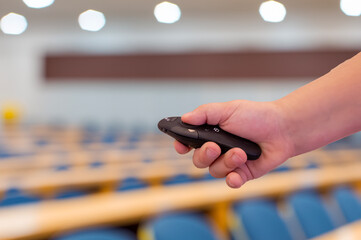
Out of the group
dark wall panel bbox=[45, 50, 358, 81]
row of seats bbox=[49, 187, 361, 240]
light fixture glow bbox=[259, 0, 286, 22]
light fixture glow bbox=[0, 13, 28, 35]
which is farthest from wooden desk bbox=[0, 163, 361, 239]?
light fixture glow bbox=[0, 13, 28, 35]

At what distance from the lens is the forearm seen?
781 mm

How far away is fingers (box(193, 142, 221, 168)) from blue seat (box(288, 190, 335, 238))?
189 centimetres

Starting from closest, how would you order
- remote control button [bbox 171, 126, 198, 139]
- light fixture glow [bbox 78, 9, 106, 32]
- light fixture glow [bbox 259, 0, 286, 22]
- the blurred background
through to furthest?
1. remote control button [bbox 171, 126, 198, 139]
2. the blurred background
3. light fixture glow [bbox 259, 0, 286, 22]
4. light fixture glow [bbox 78, 9, 106, 32]

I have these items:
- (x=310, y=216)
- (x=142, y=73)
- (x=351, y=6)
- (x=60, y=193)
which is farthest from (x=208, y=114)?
(x=142, y=73)

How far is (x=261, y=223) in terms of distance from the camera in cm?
211

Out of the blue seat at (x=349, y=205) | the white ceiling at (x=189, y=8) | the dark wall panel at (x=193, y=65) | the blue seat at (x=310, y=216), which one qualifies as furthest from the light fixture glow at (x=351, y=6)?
the blue seat at (x=310, y=216)

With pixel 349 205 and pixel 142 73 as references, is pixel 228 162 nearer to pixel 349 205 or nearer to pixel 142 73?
pixel 349 205

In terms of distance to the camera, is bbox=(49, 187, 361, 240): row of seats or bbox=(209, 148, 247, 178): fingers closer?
bbox=(209, 148, 247, 178): fingers

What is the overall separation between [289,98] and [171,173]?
125 inches

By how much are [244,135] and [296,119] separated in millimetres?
111

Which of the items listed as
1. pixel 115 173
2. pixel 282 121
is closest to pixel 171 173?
pixel 115 173

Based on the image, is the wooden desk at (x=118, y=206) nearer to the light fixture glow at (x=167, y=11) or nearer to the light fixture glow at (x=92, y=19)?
the light fixture glow at (x=167, y=11)

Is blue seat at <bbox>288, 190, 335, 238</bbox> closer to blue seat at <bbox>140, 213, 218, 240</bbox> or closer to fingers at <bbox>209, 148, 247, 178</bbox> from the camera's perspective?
blue seat at <bbox>140, 213, 218, 240</bbox>

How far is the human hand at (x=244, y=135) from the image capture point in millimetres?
719
